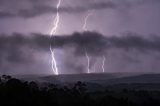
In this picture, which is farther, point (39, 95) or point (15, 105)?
point (39, 95)

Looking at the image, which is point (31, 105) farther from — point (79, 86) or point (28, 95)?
point (79, 86)

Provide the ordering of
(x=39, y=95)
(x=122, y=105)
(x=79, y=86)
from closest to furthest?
(x=39, y=95)
(x=122, y=105)
(x=79, y=86)

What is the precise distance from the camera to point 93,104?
290 ft

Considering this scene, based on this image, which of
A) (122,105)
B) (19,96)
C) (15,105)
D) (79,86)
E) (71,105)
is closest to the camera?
(15,105)

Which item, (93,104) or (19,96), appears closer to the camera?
(19,96)

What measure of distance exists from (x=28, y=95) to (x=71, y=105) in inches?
559

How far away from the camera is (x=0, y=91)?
68.9m

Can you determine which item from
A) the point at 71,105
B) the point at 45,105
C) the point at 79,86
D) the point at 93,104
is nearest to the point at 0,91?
the point at 45,105

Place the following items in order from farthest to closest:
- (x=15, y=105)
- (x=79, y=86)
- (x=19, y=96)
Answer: (x=79, y=86) → (x=19, y=96) → (x=15, y=105)

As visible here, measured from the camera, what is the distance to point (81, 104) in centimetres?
8525

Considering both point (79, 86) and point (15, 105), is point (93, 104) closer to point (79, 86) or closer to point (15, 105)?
point (15, 105)

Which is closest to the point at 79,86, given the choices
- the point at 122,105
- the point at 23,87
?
the point at 122,105

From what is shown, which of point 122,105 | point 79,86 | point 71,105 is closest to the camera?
point 71,105

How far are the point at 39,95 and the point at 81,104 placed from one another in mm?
13716
